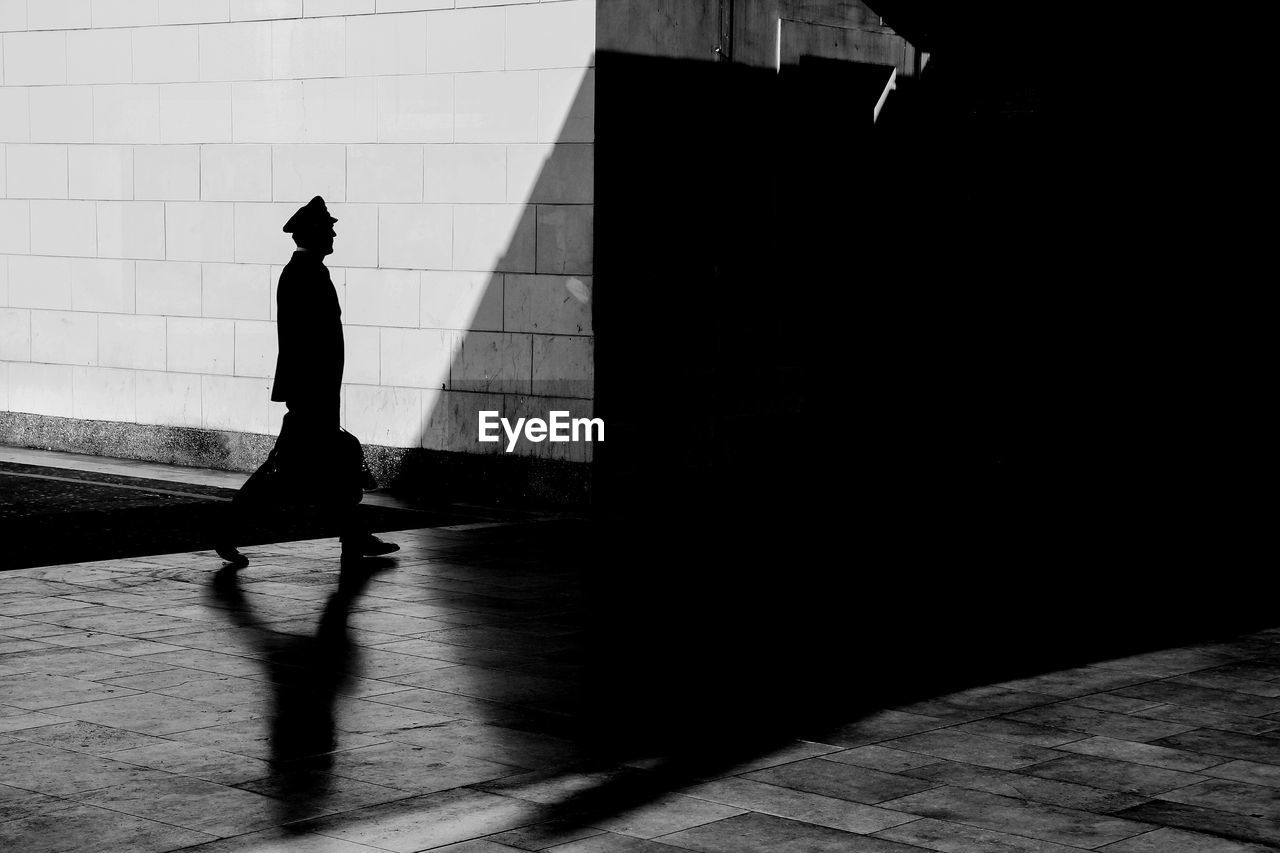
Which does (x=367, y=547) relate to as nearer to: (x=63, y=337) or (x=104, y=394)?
(x=104, y=394)

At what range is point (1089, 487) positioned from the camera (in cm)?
1343

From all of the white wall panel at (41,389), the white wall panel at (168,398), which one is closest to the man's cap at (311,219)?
the white wall panel at (168,398)

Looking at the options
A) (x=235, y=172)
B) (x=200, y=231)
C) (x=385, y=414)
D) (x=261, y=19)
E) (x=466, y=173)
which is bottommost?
(x=385, y=414)

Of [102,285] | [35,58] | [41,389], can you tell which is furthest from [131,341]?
[35,58]

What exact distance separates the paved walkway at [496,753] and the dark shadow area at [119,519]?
1.73 meters

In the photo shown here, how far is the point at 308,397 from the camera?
32.1ft

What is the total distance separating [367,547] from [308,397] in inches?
33.3

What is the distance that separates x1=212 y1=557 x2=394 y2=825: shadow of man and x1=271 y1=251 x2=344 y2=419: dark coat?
3.07 feet

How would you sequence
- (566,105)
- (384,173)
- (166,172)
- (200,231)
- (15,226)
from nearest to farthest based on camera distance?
(566,105) < (384,173) < (200,231) < (166,172) < (15,226)

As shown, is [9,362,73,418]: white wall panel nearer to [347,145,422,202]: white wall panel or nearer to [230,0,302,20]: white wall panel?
[230,0,302,20]: white wall panel

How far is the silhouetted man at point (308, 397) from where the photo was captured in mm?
9766

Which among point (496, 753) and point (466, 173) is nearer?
point (496, 753)

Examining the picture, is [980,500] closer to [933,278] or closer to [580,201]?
[933,278]

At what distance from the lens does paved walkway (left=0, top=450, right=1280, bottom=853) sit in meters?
5.11
